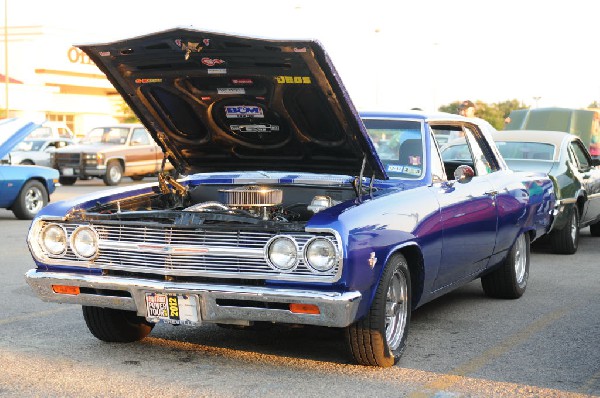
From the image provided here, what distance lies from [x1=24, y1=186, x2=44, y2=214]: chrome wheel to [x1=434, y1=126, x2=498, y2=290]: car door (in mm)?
10146

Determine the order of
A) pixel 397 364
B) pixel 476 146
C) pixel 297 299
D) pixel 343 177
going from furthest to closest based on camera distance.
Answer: pixel 476 146 → pixel 343 177 → pixel 397 364 → pixel 297 299

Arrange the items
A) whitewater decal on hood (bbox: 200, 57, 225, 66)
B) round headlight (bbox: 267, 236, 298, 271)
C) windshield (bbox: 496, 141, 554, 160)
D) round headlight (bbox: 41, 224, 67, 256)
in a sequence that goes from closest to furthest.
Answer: round headlight (bbox: 267, 236, 298, 271) → round headlight (bbox: 41, 224, 67, 256) → whitewater decal on hood (bbox: 200, 57, 225, 66) → windshield (bbox: 496, 141, 554, 160)

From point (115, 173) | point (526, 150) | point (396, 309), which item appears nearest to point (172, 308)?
point (396, 309)

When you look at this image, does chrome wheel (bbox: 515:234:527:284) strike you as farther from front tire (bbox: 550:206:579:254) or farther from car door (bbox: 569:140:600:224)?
car door (bbox: 569:140:600:224)

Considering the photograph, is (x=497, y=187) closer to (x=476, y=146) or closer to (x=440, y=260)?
(x=476, y=146)

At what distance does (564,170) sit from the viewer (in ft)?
38.8

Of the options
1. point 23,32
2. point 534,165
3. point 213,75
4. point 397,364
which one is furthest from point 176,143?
point 23,32

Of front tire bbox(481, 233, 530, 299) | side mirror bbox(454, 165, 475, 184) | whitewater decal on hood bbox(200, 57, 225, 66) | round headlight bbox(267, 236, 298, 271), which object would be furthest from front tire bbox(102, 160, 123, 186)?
round headlight bbox(267, 236, 298, 271)

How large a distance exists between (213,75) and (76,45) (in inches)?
37.1

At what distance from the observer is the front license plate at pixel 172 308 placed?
552 centimetres

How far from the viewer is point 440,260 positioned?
654 cm

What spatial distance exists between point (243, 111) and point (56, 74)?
6493 centimetres

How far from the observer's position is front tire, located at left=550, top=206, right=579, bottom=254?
11.6 m

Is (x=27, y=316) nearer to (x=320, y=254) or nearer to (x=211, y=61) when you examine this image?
(x=211, y=61)
